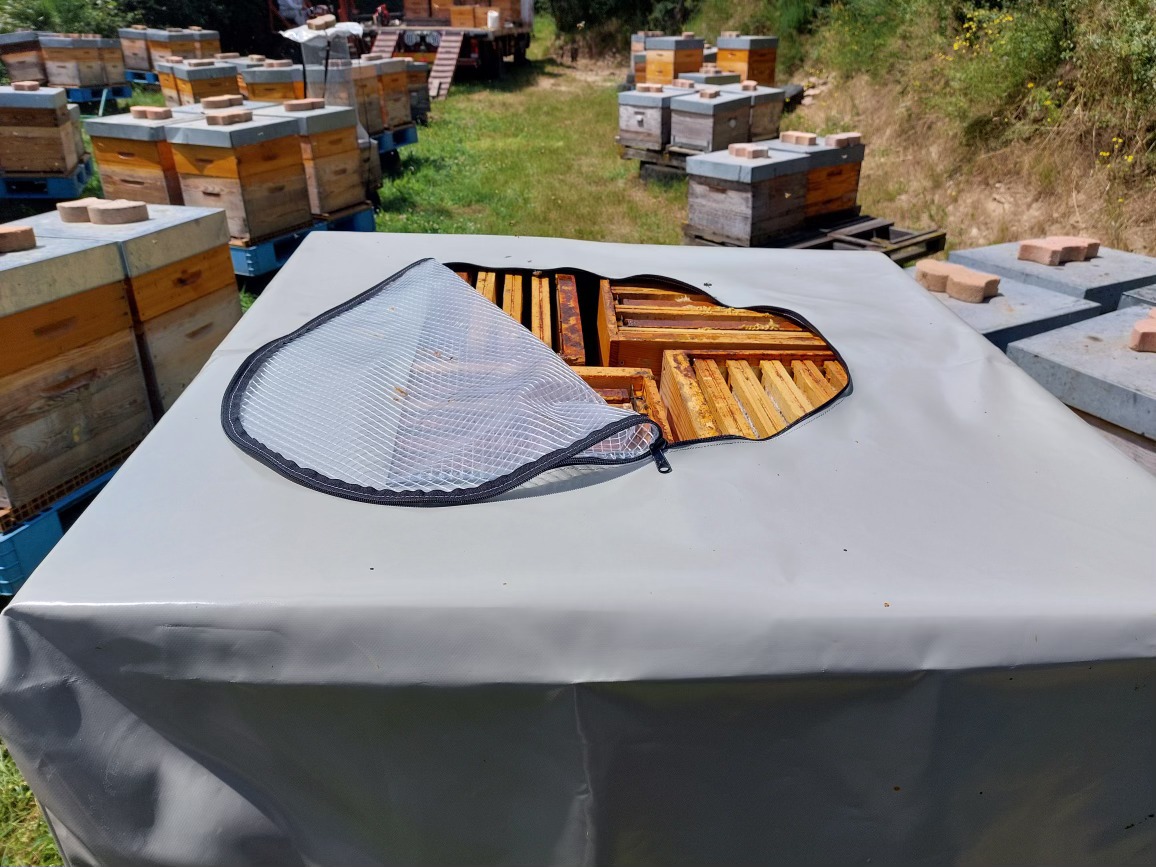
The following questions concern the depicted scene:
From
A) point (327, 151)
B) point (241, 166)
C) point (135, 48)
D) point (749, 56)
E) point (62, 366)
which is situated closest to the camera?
point (62, 366)

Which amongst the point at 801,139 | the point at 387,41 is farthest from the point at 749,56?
the point at 387,41

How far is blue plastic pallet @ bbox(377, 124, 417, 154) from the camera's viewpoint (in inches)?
316

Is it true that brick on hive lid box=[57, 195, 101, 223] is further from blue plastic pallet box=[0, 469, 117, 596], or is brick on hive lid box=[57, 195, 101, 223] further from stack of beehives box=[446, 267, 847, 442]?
stack of beehives box=[446, 267, 847, 442]

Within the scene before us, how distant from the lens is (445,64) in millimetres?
14789

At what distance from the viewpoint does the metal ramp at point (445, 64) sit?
14.3 metres

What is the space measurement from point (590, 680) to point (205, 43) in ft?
48.6

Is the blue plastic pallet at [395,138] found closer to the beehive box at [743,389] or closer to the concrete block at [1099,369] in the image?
the beehive box at [743,389]

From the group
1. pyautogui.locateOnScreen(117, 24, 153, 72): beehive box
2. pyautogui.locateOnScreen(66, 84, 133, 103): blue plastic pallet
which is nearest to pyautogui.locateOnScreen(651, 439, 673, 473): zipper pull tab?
pyautogui.locateOnScreen(66, 84, 133, 103): blue plastic pallet

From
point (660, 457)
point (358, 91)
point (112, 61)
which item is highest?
point (112, 61)

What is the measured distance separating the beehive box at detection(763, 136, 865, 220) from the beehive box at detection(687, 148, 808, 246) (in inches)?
3.4

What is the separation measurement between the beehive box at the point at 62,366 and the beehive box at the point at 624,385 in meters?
1.52

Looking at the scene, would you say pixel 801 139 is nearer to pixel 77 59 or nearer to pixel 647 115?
pixel 647 115

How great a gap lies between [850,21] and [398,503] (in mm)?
11208

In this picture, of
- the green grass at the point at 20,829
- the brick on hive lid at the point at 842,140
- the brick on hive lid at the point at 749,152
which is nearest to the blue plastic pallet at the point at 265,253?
the brick on hive lid at the point at 749,152
